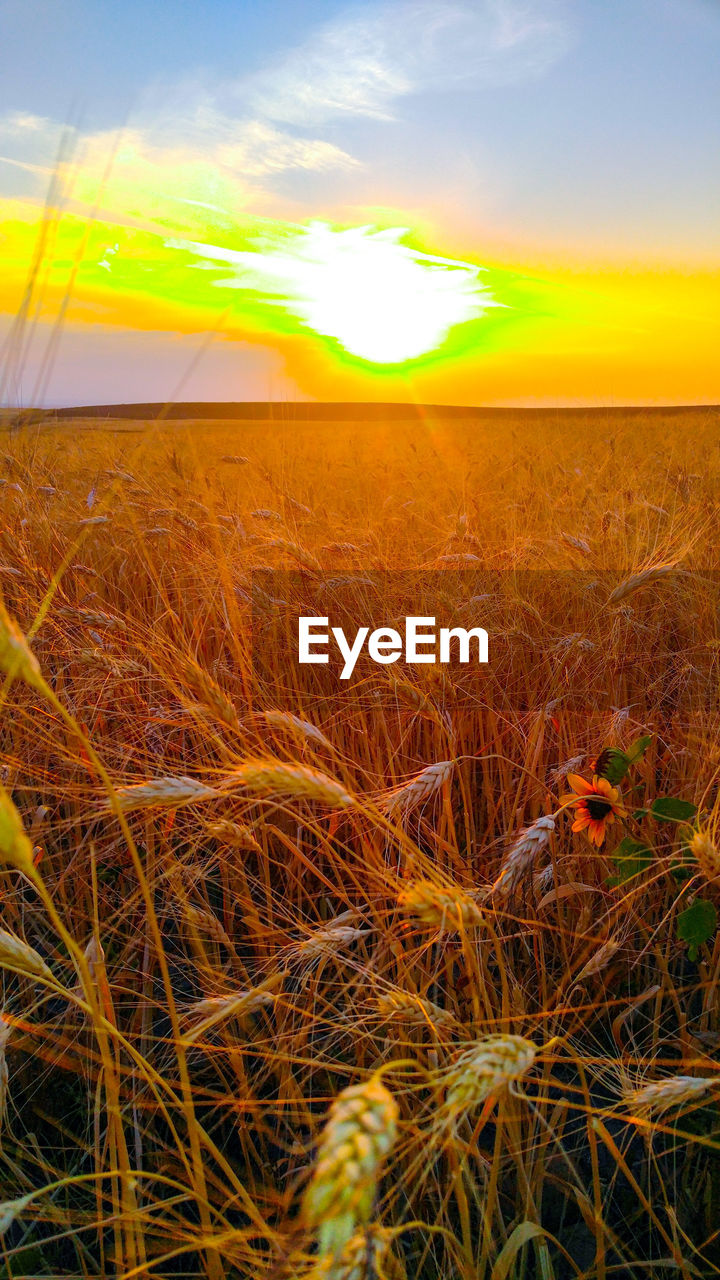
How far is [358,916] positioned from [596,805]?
1.65ft

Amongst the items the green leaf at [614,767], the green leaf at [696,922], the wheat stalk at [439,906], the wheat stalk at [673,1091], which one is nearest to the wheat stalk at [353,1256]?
the wheat stalk at [439,906]

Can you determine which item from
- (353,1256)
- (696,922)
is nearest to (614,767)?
(696,922)

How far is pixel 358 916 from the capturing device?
1143 mm

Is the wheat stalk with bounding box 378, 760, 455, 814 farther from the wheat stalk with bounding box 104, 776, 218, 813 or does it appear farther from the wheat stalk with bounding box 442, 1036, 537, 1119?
the wheat stalk with bounding box 442, 1036, 537, 1119

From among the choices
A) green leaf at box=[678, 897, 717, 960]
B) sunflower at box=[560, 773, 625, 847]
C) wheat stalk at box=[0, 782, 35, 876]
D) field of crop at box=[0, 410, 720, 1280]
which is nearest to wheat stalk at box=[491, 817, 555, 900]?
field of crop at box=[0, 410, 720, 1280]

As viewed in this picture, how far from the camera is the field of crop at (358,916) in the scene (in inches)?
33.7

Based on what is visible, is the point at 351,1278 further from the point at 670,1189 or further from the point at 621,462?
the point at 621,462

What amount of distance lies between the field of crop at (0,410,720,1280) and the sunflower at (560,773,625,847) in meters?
0.01

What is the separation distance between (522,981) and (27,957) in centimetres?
95

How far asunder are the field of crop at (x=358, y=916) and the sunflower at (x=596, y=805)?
1 centimetres

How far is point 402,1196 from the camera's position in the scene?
1.11 metres

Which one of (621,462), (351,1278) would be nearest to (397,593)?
(351,1278)

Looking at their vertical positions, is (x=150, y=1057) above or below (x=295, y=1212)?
above

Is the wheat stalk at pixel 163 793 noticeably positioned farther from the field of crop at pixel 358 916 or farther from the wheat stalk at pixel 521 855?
the wheat stalk at pixel 521 855
